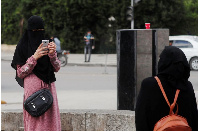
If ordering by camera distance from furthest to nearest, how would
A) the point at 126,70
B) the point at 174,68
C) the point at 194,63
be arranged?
1. the point at 194,63
2. the point at 126,70
3. the point at 174,68

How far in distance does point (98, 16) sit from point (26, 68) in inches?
1462

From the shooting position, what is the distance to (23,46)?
6570 mm

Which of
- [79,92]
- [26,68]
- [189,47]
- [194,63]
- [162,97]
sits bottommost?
[79,92]

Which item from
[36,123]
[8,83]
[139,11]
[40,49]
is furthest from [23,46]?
[139,11]

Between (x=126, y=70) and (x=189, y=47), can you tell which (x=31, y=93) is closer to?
(x=126, y=70)

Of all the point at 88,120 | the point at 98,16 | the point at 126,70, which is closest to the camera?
the point at 88,120

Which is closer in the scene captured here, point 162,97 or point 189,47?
point 162,97

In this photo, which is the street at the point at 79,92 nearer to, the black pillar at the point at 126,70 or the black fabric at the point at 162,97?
the black pillar at the point at 126,70

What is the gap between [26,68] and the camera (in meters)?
6.45

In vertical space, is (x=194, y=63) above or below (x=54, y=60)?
below

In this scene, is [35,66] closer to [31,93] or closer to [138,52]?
[31,93]

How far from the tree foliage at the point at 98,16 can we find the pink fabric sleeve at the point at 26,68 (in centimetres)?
3558

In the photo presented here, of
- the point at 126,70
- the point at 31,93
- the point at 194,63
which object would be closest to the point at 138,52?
the point at 126,70

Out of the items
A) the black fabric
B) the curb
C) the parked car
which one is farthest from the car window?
the black fabric
